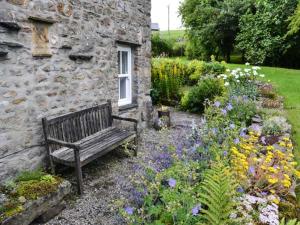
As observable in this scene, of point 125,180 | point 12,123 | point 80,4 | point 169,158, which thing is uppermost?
point 80,4

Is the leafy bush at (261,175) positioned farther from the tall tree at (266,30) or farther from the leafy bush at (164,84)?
the tall tree at (266,30)

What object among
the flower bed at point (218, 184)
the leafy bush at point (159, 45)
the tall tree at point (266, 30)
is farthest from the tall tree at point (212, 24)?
the flower bed at point (218, 184)

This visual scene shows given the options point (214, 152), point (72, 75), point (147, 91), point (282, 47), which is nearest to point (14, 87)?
point (72, 75)

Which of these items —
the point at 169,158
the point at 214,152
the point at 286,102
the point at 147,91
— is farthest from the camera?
the point at 286,102

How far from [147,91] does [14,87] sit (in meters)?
4.36

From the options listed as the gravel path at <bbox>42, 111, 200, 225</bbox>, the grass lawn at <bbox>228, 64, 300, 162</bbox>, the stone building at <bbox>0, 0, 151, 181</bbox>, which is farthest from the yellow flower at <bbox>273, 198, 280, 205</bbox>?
the stone building at <bbox>0, 0, 151, 181</bbox>

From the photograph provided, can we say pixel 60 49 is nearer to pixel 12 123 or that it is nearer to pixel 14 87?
pixel 14 87

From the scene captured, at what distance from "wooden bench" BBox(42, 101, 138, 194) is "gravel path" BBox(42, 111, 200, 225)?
11.8 inches

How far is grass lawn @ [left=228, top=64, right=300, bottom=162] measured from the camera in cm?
765

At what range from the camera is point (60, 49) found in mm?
4980

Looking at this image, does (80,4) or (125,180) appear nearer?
(125,180)

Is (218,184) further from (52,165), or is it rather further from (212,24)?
(212,24)

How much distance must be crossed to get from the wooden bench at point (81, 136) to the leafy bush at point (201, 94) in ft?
13.5

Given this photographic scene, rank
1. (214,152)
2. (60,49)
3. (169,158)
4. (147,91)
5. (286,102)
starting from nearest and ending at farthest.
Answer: (214,152) < (169,158) < (60,49) < (147,91) < (286,102)
